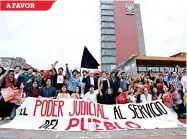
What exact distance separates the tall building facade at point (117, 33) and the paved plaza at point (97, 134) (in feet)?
200

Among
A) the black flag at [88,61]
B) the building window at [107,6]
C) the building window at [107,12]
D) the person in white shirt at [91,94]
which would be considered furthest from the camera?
the building window at [107,6]

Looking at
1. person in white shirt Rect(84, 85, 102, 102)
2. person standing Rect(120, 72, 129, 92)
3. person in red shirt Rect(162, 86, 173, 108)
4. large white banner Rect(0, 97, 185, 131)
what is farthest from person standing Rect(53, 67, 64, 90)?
person in red shirt Rect(162, 86, 173, 108)

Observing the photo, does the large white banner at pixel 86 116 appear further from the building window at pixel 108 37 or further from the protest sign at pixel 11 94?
the building window at pixel 108 37

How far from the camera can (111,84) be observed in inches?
389

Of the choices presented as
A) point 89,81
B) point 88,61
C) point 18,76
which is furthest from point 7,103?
point 88,61

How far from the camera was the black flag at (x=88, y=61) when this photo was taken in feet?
36.8

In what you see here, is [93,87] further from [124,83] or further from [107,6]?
[107,6]

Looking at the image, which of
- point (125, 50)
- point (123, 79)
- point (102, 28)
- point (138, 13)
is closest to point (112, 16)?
point (102, 28)

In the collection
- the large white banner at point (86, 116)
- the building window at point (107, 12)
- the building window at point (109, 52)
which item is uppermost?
the building window at point (107, 12)

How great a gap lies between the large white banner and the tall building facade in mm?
59330

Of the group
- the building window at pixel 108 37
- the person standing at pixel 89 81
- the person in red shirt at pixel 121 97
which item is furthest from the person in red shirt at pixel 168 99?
the building window at pixel 108 37

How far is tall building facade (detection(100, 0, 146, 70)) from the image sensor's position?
230 ft

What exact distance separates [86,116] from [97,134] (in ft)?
4.73

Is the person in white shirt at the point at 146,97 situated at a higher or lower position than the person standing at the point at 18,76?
lower
